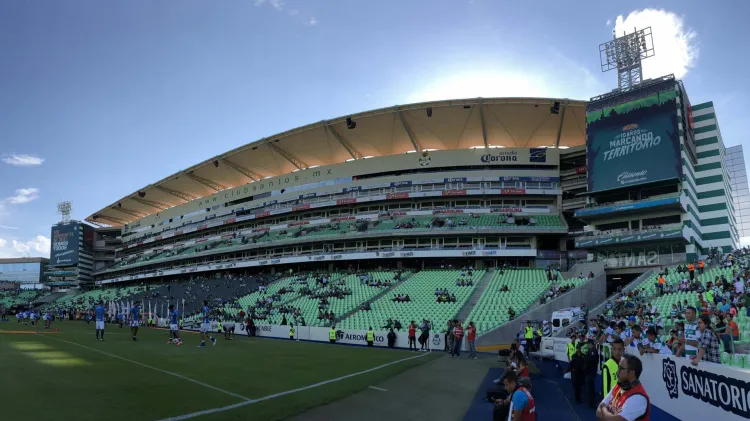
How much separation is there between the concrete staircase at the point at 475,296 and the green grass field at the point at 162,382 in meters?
14.2

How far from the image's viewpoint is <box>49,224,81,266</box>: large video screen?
101 m

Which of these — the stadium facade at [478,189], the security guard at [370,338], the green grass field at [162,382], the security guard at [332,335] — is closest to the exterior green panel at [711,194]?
the stadium facade at [478,189]

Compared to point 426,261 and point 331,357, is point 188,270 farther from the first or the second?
point 331,357

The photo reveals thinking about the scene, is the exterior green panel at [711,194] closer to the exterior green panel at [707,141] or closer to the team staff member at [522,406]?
the exterior green panel at [707,141]

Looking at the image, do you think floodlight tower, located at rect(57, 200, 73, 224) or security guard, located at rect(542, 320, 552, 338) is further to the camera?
floodlight tower, located at rect(57, 200, 73, 224)

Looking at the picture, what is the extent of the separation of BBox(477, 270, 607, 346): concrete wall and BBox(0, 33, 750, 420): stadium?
5.3 inches

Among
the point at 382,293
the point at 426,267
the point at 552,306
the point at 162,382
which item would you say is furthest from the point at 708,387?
the point at 426,267

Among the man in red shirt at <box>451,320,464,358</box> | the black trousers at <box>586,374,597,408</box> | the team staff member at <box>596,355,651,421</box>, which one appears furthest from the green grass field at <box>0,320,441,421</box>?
the team staff member at <box>596,355,651,421</box>

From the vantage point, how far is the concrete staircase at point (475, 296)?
3363 centimetres

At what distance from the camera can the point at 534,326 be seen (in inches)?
1182

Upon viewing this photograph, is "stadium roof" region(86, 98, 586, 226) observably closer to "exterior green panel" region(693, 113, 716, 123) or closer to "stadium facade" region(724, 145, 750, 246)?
"exterior green panel" region(693, 113, 716, 123)

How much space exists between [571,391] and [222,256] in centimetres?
6323

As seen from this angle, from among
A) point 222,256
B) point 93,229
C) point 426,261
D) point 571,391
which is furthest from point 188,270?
point 571,391

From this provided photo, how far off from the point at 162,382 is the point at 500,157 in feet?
156
